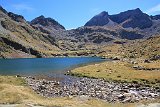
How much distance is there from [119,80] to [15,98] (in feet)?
144

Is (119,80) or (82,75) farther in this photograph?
(82,75)

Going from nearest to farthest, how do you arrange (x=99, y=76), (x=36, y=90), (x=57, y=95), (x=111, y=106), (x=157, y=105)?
(x=157, y=105) → (x=111, y=106) → (x=57, y=95) → (x=36, y=90) → (x=99, y=76)

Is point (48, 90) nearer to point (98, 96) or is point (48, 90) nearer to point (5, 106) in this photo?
point (98, 96)

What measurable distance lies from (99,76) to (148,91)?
3300 cm

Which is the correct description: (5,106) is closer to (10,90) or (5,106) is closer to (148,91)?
(10,90)

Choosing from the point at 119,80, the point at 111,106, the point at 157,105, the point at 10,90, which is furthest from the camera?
the point at 119,80

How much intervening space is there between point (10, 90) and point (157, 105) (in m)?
28.0

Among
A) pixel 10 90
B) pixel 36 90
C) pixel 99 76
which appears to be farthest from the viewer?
pixel 99 76

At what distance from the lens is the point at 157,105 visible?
150 feet

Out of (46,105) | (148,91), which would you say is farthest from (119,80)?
(46,105)

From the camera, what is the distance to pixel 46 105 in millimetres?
47281

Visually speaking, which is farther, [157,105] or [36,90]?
[36,90]

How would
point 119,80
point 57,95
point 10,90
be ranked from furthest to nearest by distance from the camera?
point 119,80, point 57,95, point 10,90

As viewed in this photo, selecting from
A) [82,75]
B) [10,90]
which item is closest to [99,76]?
[82,75]
